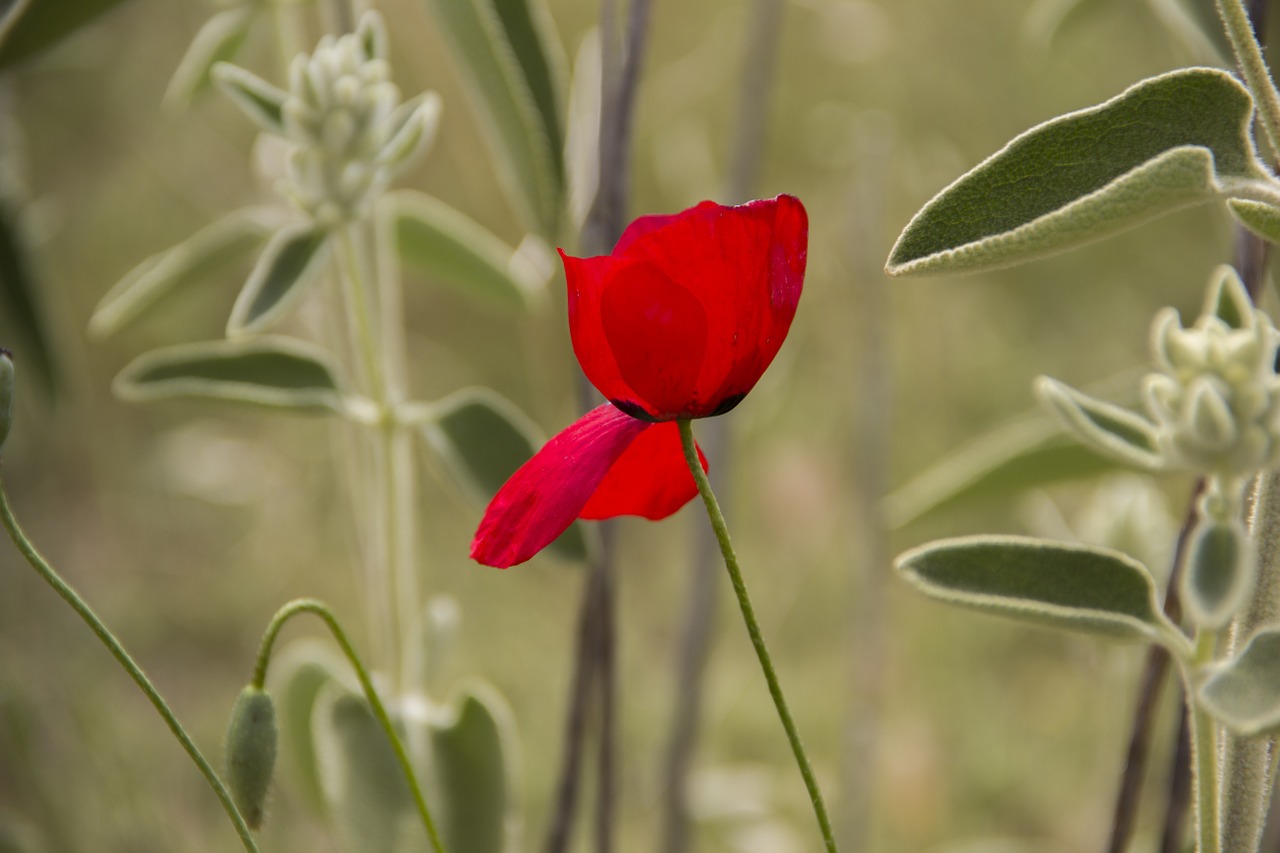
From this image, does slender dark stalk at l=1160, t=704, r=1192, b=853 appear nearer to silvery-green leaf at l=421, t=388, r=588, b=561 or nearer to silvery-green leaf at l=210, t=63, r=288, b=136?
silvery-green leaf at l=421, t=388, r=588, b=561

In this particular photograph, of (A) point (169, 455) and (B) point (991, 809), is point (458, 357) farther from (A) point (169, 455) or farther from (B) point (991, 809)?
(B) point (991, 809)

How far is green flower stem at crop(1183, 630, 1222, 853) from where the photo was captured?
279 mm

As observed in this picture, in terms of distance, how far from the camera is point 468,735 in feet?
1.60

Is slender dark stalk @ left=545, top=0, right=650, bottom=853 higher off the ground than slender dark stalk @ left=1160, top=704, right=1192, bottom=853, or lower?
higher

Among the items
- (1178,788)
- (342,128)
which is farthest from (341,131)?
(1178,788)

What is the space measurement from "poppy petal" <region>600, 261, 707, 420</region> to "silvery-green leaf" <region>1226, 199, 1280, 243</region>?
0.41 feet

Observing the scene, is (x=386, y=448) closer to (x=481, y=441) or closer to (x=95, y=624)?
(x=481, y=441)

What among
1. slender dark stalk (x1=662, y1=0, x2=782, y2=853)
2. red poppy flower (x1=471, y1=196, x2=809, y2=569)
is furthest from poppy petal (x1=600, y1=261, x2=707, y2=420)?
slender dark stalk (x1=662, y1=0, x2=782, y2=853)

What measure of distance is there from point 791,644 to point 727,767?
0.22 metres

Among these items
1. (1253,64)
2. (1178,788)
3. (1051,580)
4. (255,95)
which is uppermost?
(255,95)

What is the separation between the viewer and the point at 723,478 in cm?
67

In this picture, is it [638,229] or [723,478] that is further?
[723,478]

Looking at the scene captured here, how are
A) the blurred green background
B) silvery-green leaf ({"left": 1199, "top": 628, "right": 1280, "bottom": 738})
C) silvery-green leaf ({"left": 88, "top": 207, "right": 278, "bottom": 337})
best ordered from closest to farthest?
silvery-green leaf ({"left": 1199, "top": 628, "right": 1280, "bottom": 738}), silvery-green leaf ({"left": 88, "top": 207, "right": 278, "bottom": 337}), the blurred green background

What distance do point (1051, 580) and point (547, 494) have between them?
127mm
